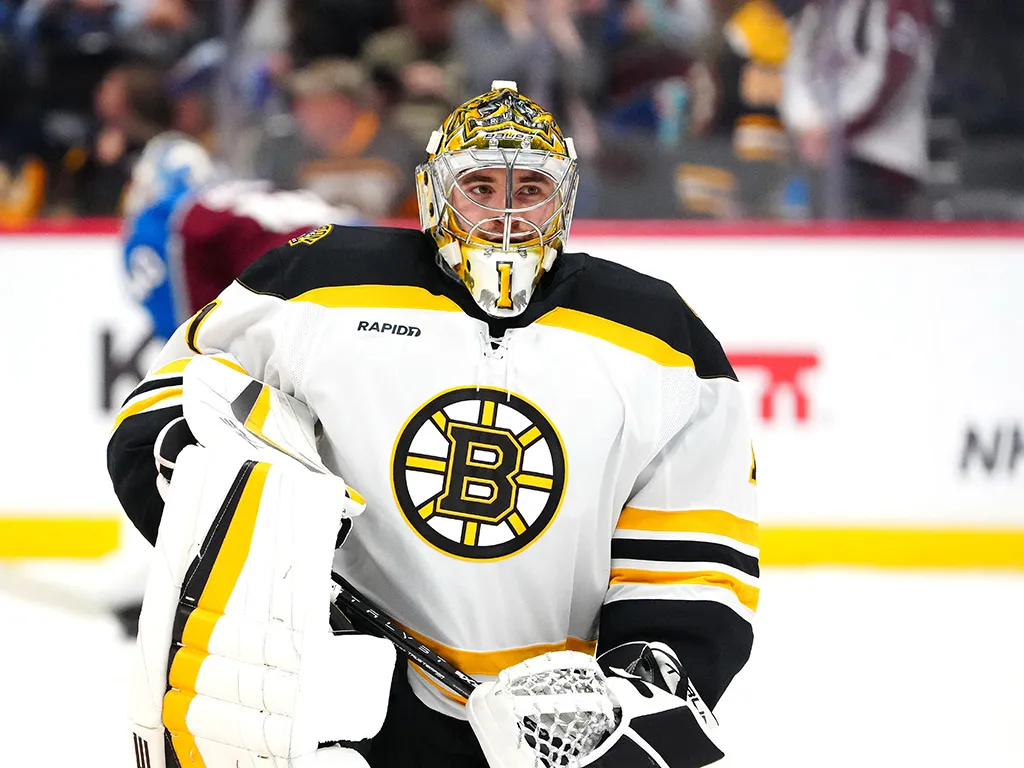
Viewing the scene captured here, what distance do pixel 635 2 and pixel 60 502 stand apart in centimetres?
227

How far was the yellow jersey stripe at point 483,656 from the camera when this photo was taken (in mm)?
1451

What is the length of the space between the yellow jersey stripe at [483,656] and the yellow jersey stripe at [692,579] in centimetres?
12

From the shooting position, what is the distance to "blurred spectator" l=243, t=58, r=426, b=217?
3.92 m

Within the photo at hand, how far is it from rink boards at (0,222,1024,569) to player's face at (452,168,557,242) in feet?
7.43

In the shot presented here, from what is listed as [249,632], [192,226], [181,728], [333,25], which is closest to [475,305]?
[249,632]

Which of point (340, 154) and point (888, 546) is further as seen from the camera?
point (340, 154)

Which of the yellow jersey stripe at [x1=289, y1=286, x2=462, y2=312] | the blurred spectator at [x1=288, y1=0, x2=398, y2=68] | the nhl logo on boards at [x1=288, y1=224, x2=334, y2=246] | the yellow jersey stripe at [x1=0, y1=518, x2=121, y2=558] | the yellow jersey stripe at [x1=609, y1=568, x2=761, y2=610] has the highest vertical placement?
the blurred spectator at [x1=288, y1=0, x2=398, y2=68]

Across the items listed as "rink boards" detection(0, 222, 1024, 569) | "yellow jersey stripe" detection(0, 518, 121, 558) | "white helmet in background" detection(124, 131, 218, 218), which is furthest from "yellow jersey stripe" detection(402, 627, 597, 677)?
"yellow jersey stripe" detection(0, 518, 121, 558)

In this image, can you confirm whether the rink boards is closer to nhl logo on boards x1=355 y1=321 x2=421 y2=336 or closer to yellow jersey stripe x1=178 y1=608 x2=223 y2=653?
nhl logo on boards x1=355 y1=321 x2=421 y2=336

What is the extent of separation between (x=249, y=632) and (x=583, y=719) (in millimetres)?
346

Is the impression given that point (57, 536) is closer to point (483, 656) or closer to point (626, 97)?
point (626, 97)

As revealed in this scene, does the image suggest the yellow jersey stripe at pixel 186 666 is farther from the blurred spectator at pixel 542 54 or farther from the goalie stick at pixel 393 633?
the blurred spectator at pixel 542 54

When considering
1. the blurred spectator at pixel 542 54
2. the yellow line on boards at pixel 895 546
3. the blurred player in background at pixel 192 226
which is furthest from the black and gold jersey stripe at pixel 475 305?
the blurred spectator at pixel 542 54

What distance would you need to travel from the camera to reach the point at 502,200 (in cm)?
150
